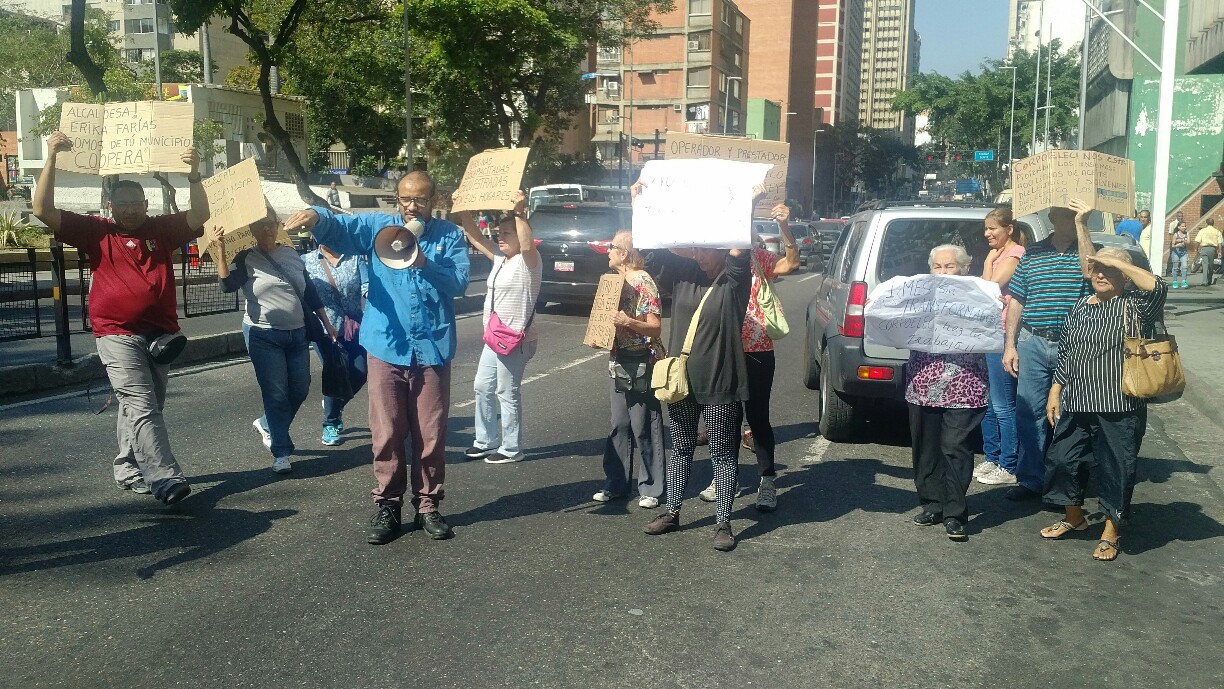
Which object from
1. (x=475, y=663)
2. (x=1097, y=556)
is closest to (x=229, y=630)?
(x=475, y=663)

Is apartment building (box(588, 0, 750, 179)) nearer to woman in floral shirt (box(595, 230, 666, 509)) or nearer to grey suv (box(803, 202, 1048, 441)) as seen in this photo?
grey suv (box(803, 202, 1048, 441))

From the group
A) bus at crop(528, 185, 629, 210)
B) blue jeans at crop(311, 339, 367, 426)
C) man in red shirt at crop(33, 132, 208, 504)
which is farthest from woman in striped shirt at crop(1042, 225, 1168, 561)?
bus at crop(528, 185, 629, 210)

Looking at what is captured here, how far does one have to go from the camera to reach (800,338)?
15016 millimetres

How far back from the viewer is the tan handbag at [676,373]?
18.4 ft

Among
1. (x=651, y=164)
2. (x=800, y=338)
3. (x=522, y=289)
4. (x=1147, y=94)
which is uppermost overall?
(x=1147, y=94)

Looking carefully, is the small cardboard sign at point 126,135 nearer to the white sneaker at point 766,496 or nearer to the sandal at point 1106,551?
the white sneaker at point 766,496

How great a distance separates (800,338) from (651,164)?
380 inches

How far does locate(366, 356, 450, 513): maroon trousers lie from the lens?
556cm

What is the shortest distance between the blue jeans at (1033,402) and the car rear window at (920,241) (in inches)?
57.8

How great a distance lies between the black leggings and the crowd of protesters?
11mm

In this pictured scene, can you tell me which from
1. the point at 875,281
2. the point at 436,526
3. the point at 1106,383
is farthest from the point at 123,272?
the point at 1106,383

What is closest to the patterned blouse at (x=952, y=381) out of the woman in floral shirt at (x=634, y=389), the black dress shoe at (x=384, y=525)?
the woman in floral shirt at (x=634, y=389)

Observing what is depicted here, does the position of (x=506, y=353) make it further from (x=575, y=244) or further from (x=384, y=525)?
(x=575, y=244)

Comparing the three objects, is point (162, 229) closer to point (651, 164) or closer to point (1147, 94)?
point (651, 164)
